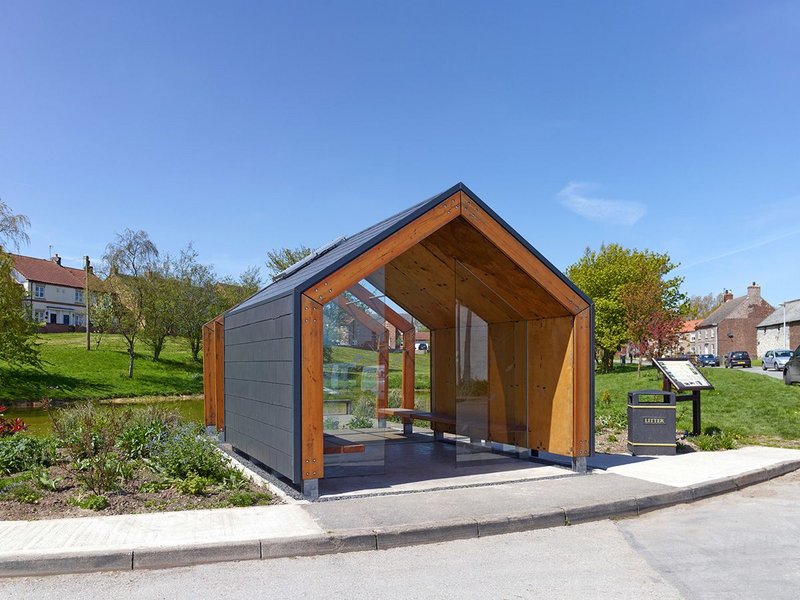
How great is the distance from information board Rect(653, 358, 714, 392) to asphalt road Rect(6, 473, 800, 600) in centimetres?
547

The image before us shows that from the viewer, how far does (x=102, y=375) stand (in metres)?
40.6

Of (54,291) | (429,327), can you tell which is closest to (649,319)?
(429,327)

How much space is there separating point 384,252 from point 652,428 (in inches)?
234

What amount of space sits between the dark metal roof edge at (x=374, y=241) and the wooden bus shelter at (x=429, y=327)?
0.01 m

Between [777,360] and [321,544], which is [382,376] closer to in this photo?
[321,544]

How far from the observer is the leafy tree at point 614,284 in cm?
4675

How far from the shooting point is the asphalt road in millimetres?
5172

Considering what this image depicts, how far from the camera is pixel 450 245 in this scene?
10055 mm

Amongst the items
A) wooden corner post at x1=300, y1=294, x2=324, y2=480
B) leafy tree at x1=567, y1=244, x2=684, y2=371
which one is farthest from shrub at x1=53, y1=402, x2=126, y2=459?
leafy tree at x1=567, y1=244, x2=684, y2=371

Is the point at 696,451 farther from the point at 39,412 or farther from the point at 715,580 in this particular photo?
the point at 39,412

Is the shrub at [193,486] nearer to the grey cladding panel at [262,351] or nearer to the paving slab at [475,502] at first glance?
the paving slab at [475,502]

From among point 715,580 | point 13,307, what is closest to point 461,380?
point 715,580

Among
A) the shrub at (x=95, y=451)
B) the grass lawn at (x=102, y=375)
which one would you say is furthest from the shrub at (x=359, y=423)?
the grass lawn at (x=102, y=375)

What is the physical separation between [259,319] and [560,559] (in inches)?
212
